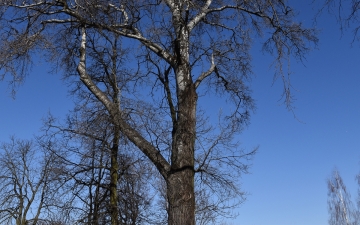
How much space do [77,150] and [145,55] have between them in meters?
4.25

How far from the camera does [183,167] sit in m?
5.70

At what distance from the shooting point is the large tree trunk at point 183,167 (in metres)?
5.52

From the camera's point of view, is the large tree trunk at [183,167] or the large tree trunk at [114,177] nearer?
the large tree trunk at [183,167]

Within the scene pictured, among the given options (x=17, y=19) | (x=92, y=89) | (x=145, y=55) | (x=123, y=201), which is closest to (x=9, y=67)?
(x=17, y=19)

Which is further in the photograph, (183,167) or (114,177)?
(114,177)

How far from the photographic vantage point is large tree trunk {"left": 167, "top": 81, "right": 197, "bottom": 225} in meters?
5.52

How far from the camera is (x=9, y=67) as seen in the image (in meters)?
6.16

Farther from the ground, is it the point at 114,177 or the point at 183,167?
the point at 114,177

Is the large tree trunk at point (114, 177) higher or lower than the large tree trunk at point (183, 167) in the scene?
higher

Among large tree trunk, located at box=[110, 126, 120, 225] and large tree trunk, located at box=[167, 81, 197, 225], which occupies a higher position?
large tree trunk, located at box=[110, 126, 120, 225]

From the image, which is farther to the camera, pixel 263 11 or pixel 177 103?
pixel 263 11

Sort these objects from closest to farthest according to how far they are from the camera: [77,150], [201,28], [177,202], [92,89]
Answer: [177,202] < [92,89] < [201,28] < [77,150]

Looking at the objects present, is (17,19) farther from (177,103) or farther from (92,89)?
(177,103)

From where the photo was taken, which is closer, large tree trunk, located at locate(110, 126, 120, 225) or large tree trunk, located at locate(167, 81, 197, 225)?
large tree trunk, located at locate(167, 81, 197, 225)
